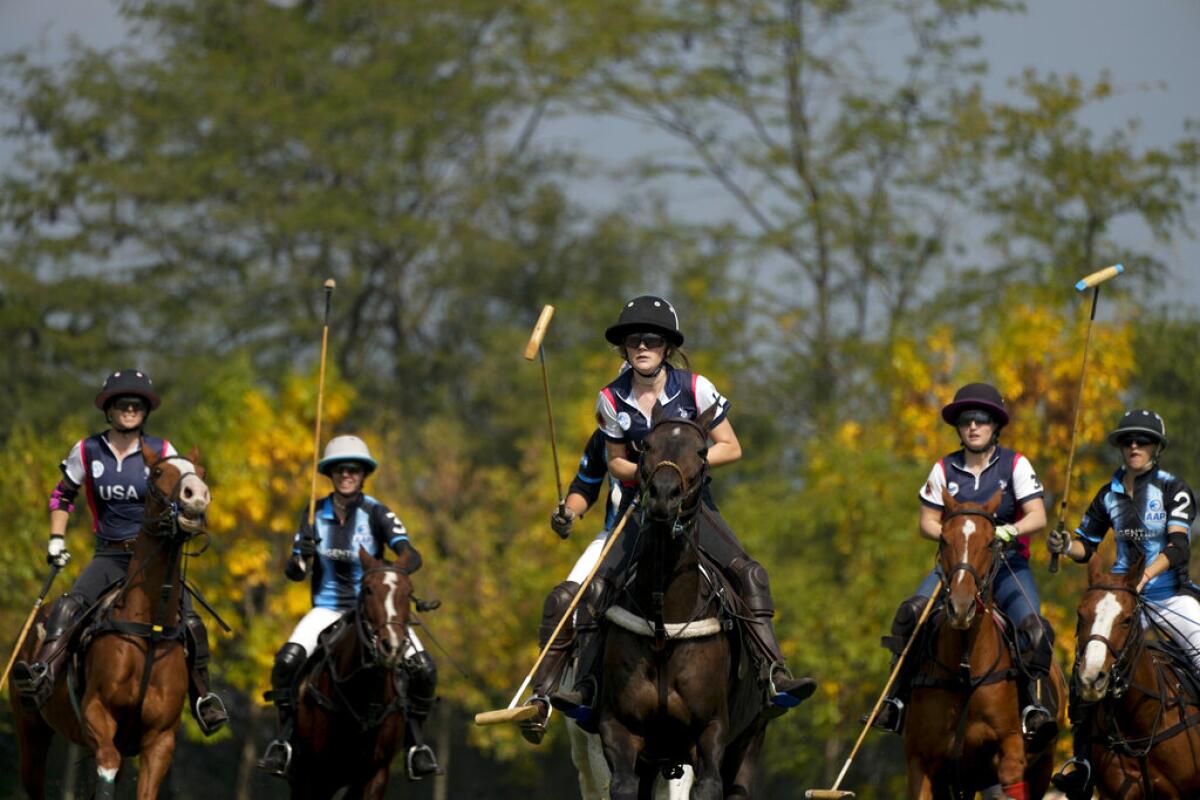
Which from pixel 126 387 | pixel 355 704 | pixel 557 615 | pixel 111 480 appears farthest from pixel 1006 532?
pixel 111 480

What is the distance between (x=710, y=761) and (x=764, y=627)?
0.96m

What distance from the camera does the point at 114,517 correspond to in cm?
1545

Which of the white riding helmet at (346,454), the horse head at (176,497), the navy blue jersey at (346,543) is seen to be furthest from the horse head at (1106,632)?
the white riding helmet at (346,454)

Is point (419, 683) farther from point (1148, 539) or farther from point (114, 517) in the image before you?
point (1148, 539)

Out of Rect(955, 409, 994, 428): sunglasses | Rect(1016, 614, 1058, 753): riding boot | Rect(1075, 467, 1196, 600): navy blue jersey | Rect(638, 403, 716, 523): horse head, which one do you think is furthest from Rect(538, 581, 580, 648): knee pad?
Rect(1075, 467, 1196, 600): navy blue jersey

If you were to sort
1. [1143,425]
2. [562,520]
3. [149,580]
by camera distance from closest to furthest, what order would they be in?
1. [562,520]
2. [149,580]
3. [1143,425]

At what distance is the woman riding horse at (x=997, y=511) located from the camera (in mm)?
13781

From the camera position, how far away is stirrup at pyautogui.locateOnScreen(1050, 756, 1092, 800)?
46.9 ft

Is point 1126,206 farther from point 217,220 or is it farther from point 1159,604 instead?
point 1159,604

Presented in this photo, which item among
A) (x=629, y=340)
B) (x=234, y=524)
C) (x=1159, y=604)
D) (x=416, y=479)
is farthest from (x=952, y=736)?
(x=416, y=479)

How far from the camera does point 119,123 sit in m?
47.7

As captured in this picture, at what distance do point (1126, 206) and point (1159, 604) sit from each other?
1061 inches

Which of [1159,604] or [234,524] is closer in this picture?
[1159,604]

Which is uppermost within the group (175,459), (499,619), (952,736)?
(499,619)
